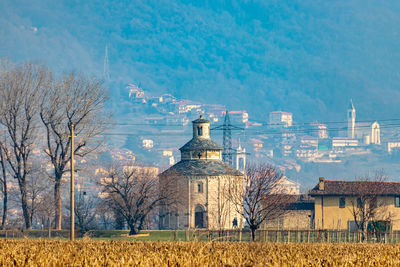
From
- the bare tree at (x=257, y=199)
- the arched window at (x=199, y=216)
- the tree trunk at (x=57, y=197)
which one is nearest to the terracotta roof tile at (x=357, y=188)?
the bare tree at (x=257, y=199)

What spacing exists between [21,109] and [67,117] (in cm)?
493

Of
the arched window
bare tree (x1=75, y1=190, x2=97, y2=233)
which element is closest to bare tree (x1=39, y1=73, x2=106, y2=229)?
bare tree (x1=75, y1=190, x2=97, y2=233)

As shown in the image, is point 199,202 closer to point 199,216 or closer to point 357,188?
point 199,216

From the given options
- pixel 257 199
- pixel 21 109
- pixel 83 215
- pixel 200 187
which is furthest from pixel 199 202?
pixel 257 199

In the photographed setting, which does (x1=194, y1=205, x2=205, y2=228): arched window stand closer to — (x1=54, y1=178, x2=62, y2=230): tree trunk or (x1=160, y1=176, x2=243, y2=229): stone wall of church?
(x1=160, y1=176, x2=243, y2=229): stone wall of church

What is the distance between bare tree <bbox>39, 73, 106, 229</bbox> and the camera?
243 ft

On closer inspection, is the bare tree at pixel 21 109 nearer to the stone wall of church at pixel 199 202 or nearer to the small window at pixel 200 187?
the stone wall of church at pixel 199 202

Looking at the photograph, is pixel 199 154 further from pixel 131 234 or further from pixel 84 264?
pixel 84 264

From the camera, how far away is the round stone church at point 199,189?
8969 centimetres

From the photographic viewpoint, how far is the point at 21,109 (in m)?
73.4

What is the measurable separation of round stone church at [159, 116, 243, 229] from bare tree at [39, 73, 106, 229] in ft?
42.4

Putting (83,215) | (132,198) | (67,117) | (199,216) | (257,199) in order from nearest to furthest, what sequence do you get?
(257,199), (132,198), (67,117), (83,215), (199,216)

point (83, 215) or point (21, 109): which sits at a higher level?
point (21, 109)

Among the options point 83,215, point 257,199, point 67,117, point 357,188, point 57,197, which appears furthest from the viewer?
point 83,215
